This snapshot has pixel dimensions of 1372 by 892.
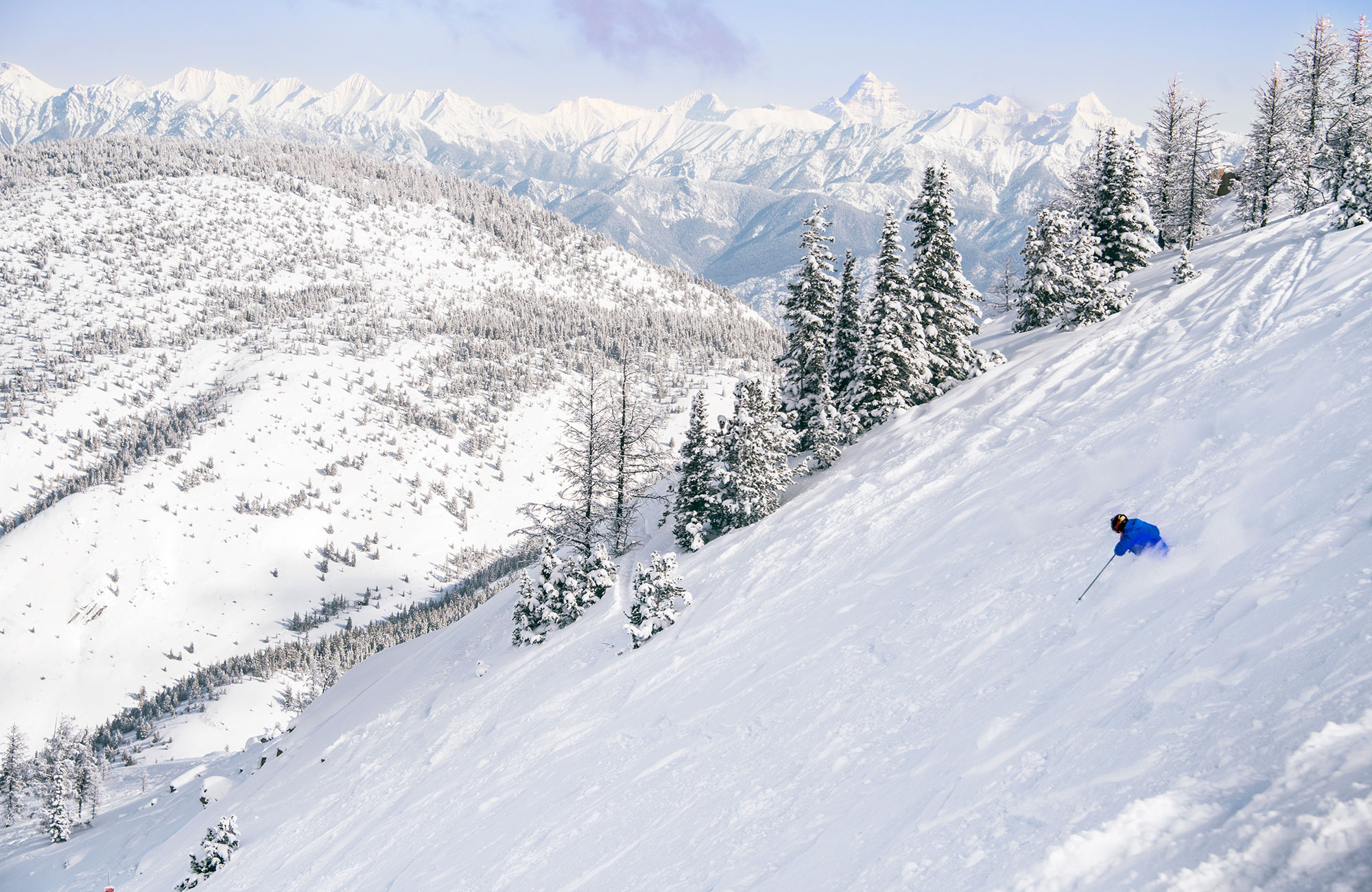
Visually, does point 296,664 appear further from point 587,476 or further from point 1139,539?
point 1139,539

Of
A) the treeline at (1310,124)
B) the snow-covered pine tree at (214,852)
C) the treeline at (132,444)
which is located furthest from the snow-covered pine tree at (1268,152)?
the treeline at (132,444)

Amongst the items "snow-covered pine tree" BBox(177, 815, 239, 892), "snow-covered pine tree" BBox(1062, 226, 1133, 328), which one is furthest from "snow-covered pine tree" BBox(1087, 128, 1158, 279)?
"snow-covered pine tree" BBox(177, 815, 239, 892)

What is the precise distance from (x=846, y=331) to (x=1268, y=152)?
28.2 m

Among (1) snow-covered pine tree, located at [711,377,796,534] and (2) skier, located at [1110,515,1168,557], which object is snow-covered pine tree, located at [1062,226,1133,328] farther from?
(2) skier, located at [1110,515,1168,557]

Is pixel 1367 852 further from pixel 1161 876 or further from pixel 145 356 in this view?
pixel 145 356

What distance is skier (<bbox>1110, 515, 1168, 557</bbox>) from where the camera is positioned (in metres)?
8.81

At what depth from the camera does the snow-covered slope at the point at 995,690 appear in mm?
5250

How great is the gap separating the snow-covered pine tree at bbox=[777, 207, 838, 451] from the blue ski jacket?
21.3 metres

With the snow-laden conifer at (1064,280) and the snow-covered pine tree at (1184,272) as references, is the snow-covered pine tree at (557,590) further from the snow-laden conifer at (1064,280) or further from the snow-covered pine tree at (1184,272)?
the snow-covered pine tree at (1184,272)

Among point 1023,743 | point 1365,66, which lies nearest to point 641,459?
point 1023,743

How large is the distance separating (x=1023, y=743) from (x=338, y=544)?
598 ft

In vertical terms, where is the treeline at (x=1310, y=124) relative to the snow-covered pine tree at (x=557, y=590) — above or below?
above

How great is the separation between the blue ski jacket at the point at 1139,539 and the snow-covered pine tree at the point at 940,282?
2061cm

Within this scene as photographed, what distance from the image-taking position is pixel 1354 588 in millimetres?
6168
